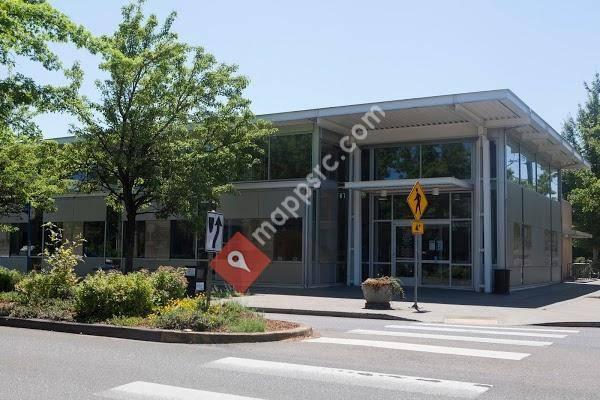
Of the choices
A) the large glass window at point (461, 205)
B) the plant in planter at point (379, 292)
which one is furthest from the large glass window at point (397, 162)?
the plant in planter at point (379, 292)

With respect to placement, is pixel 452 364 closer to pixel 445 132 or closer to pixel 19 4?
pixel 19 4

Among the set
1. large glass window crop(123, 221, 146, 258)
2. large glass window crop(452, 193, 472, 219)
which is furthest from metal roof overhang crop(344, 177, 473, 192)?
large glass window crop(123, 221, 146, 258)

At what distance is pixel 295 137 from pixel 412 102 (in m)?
5.47

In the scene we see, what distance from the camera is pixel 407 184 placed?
22.8 m

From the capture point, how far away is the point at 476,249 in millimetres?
23344

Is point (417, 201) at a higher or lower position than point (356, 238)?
higher

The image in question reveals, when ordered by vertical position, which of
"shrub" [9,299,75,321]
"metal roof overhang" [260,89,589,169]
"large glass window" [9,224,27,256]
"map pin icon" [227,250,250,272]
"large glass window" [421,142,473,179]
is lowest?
"shrub" [9,299,75,321]

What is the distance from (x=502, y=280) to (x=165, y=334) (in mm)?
15028

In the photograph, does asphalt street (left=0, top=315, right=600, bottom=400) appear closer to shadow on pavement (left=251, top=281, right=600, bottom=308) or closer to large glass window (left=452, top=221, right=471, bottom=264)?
shadow on pavement (left=251, top=281, right=600, bottom=308)

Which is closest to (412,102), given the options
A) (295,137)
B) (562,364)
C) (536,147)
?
(295,137)

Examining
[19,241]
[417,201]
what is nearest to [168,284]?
[417,201]

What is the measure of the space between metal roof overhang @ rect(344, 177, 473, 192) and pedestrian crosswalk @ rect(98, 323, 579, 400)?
877 centimetres

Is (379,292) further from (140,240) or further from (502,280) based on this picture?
(140,240)

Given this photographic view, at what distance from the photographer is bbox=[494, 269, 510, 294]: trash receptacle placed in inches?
878
